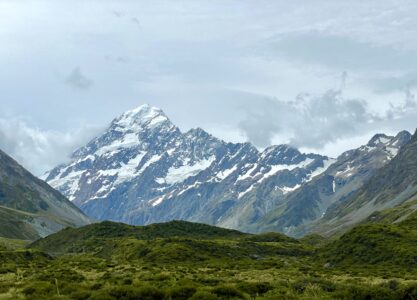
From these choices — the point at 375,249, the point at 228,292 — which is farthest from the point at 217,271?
the point at 375,249

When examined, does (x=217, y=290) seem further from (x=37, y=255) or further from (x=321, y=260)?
(x=321, y=260)

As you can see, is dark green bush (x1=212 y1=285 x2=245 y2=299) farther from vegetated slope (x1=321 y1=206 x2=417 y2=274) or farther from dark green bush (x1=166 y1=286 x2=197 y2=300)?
vegetated slope (x1=321 y1=206 x2=417 y2=274)

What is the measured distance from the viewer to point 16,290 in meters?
43.1

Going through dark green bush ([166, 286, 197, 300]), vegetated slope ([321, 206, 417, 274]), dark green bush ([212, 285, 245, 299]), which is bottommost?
dark green bush ([212, 285, 245, 299])

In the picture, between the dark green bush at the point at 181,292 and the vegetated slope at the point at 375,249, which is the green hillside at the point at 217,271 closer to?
the dark green bush at the point at 181,292

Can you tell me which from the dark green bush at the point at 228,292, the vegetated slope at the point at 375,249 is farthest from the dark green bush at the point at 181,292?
the vegetated slope at the point at 375,249

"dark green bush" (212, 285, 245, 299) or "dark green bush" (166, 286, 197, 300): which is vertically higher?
"dark green bush" (166, 286, 197, 300)

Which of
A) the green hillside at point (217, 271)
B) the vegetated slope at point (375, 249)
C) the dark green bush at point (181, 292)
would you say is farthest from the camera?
the vegetated slope at point (375, 249)

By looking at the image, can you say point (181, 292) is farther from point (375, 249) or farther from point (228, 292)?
point (375, 249)

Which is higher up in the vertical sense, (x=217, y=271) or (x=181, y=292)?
(x=217, y=271)

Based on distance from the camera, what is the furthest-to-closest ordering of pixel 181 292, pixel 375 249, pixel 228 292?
1. pixel 375 249
2. pixel 228 292
3. pixel 181 292

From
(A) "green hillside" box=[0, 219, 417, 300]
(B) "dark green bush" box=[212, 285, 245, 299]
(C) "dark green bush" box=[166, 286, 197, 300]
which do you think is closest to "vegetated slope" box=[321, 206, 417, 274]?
(A) "green hillside" box=[0, 219, 417, 300]

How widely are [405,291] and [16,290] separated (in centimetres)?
2903

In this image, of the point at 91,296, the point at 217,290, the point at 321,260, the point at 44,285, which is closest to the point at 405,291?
the point at 217,290
